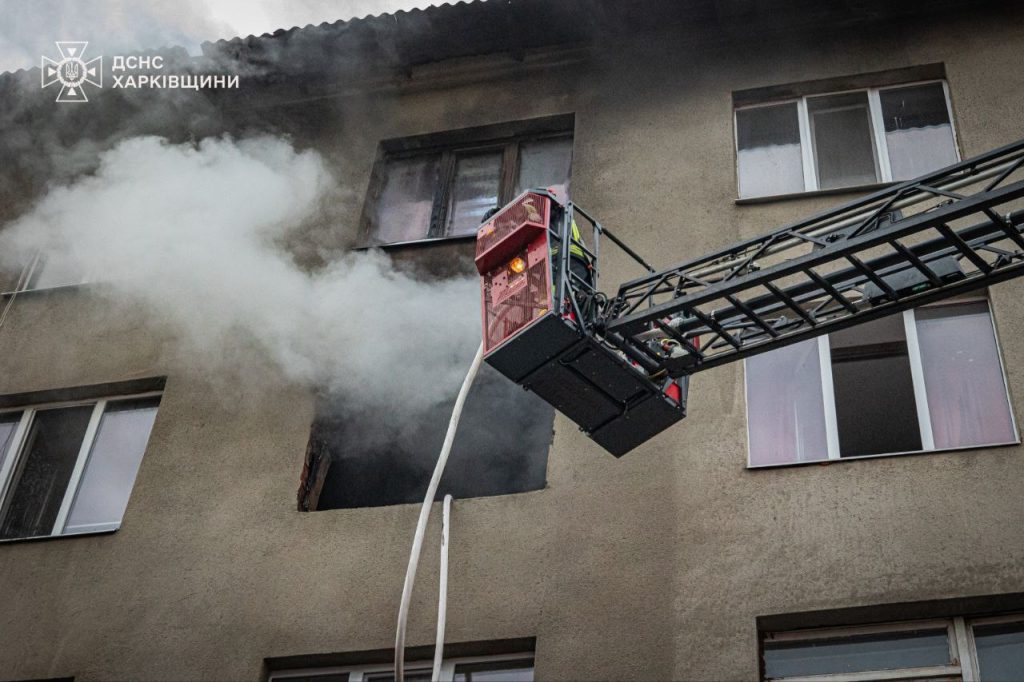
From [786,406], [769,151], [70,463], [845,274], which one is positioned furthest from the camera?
[769,151]

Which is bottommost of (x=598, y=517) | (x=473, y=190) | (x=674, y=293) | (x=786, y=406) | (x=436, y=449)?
(x=598, y=517)

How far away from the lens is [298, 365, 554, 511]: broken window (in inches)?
407

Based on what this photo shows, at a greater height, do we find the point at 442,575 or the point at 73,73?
the point at 73,73

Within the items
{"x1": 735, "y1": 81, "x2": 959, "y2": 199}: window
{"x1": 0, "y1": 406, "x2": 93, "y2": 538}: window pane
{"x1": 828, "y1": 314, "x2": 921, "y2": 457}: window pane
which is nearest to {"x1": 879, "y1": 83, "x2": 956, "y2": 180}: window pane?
{"x1": 735, "y1": 81, "x2": 959, "y2": 199}: window

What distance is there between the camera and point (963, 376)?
877cm

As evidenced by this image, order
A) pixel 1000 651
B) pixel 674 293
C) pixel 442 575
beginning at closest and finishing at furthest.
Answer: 1. pixel 674 293
2. pixel 1000 651
3. pixel 442 575

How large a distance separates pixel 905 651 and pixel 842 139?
15.1ft

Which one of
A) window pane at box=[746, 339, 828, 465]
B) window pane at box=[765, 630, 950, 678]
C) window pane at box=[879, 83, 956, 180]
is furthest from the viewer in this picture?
window pane at box=[879, 83, 956, 180]

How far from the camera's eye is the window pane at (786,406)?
875cm

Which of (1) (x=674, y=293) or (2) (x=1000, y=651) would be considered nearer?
(1) (x=674, y=293)

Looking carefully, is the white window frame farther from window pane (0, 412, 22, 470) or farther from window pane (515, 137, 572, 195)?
window pane (515, 137, 572, 195)

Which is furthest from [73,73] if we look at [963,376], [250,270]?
[963,376]

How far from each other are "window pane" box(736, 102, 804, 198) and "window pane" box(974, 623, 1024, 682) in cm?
407

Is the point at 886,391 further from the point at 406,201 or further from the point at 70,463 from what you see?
the point at 70,463
